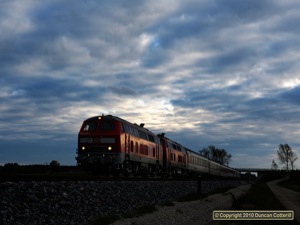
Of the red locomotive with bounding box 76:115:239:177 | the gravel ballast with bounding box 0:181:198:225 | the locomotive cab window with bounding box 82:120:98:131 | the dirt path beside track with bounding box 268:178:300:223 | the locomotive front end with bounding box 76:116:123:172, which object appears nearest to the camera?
the gravel ballast with bounding box 0:181:198:225

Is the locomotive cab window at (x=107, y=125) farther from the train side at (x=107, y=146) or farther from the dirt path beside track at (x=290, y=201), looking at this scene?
the dirt path beside track at (x=290, y=201)

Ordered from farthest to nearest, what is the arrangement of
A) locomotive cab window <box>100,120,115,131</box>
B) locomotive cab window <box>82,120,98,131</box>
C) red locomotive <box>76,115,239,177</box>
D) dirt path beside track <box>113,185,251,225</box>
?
locomotive cab window <box>82,120,98,131</box> < locomotive cab window <box>100,120,115,131</box> < red locomotive <box>76,115,239,177</box> < dirt path beside track <box>113,185,251,225</box>

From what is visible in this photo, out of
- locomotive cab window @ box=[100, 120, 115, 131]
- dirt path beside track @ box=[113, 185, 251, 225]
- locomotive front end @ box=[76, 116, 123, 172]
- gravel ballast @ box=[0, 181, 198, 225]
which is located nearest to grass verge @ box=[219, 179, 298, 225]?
dirt path beside track @ box=[113, 185, 251, 225]

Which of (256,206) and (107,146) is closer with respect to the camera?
(107,146)

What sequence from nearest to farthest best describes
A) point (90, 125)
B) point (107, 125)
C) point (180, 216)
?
point (180, 216) → point (107, 125) → point (90, 125)

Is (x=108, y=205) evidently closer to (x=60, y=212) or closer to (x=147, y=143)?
(x=60, y=212)

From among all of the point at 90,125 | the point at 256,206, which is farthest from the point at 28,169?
the point at 256,206

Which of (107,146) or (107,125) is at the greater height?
(107,125)

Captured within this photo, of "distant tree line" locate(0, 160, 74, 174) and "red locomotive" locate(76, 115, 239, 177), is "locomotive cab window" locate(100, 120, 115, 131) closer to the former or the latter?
"red locomotive" locate(76, 115, 239, 177)

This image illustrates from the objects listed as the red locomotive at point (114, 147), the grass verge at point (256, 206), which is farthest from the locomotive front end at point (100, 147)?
the grass verge at point (256, 206)

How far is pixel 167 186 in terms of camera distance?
28.6 metres

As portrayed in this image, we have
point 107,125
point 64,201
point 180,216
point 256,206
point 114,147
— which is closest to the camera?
point 64,201

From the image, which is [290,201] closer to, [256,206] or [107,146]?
[256,206]

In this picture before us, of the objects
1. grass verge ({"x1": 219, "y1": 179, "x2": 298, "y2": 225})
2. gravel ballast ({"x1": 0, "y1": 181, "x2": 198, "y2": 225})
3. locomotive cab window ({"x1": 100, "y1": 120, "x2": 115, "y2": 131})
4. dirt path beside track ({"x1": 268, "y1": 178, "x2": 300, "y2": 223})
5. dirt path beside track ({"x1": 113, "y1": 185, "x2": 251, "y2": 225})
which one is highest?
locomotive cab window ({"x1": 100, "y1": 120, "x2": 115, "y2": 131})
